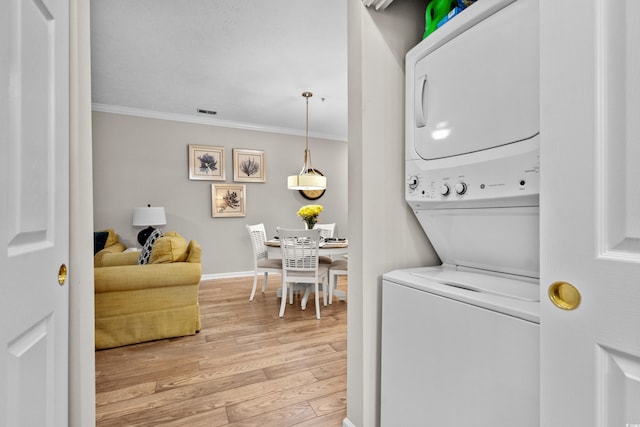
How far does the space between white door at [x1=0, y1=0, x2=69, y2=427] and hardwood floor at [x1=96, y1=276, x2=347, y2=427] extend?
0.90 metres

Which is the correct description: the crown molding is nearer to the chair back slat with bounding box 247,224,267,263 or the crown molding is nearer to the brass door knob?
the chair back slat with bounding box 247,224,267,263

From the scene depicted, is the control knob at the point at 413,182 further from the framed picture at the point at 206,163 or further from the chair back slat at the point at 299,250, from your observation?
the framed picture at the point at 206,163

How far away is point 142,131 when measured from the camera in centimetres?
445

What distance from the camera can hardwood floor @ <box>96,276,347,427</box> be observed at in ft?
5.51

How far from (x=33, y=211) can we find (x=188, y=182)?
4.23 m

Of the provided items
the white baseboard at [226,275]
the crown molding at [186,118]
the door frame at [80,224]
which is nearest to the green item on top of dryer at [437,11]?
the door frame at [80,224]

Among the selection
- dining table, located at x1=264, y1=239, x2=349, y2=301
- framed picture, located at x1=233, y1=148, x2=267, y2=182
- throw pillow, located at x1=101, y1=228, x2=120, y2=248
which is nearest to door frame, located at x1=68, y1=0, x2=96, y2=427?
dining table, located at x1=264, y1=239, x2=349, y2=301

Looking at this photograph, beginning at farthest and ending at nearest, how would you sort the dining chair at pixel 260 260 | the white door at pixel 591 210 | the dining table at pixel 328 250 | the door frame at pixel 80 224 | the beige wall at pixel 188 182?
1. the beige wall at pixel 188 182
2. the dining chair at pixel 260 260
3. the dining table at pixel 328 250
4. the door frame at pixel 80 224
5. the white door at pixel 591 210

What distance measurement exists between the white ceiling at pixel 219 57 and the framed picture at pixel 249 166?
65 centimetres

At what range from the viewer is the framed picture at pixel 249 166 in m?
5.05

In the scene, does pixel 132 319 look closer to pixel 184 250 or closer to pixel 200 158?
pixel 184 250

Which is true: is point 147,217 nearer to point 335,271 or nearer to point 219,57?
point 219,57

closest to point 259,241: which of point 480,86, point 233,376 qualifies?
point 233,376

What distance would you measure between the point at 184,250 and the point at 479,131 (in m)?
2.65
